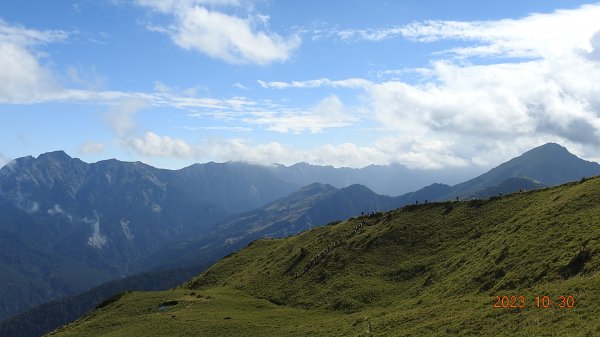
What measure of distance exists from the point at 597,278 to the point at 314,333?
1396 inches

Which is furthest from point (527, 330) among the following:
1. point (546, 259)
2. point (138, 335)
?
point (138, 335)

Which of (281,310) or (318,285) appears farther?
(318,285)

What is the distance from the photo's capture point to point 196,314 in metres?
85.9

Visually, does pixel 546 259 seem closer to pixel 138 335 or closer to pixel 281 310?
pixel 281 310

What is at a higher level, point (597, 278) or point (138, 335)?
point (597, 278)

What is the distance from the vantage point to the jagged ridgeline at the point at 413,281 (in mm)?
42781

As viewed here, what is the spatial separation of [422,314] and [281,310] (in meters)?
38.1

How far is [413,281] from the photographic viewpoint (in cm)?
7756

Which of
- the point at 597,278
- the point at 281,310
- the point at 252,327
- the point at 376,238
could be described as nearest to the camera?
the point at 597,278

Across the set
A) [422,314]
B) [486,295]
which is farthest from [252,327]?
[486,295]

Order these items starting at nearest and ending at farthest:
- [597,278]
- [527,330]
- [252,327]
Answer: [527,330] < [597,278] < [252,327]

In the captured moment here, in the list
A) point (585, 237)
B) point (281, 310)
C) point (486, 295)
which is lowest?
point (281, 310)

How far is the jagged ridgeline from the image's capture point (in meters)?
42.8

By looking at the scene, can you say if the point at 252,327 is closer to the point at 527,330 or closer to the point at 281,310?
the point at 281,310
